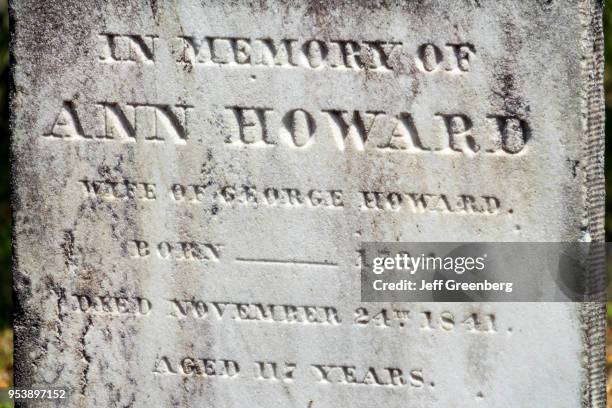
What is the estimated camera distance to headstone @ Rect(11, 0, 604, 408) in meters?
3.03

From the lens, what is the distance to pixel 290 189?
319cm

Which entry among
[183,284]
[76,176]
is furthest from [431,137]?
[76,176]

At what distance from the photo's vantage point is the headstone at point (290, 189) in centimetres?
Result: 303

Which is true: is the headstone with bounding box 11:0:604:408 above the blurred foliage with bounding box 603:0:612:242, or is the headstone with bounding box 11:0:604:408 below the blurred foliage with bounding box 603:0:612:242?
below

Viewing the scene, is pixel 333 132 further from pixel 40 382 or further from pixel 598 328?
pixel 40 382

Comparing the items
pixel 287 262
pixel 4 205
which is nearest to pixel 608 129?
pixel 287 262

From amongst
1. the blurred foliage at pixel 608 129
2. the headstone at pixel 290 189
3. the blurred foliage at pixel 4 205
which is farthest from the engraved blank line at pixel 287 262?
the blurred foliage at pixel 608 129

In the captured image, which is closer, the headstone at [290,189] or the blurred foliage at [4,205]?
the headstone at [290,189]

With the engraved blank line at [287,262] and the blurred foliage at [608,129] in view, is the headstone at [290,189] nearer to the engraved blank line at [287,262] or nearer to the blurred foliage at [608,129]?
the engraved blank line at [287,262]

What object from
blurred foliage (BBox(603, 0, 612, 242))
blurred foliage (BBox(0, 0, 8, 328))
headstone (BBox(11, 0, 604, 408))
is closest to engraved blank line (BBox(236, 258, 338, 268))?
headstone (BBox(11, 0, 604, 408))

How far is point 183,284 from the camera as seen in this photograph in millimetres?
3307

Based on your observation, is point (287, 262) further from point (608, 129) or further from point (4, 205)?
point (4, 205)

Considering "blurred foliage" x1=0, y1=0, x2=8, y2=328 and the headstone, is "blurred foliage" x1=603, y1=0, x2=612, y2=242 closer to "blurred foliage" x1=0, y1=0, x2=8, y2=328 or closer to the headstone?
the headstone

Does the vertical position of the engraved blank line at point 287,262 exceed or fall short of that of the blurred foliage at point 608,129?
it falls short
